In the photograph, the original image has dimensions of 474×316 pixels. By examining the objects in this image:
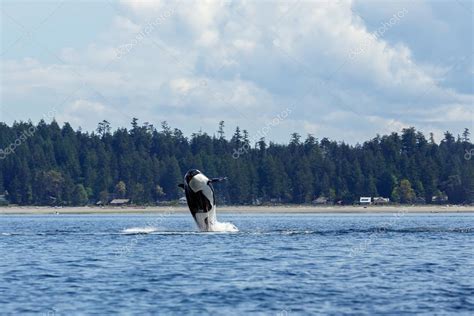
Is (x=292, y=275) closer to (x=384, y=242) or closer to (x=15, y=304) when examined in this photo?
(x=15, y=304)

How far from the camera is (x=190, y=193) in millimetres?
80875

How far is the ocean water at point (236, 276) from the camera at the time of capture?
43938 millimetres

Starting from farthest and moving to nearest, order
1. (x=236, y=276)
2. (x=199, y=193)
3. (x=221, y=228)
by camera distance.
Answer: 1. (x=221, y=228)
2. (x=199, y=193)
3. (x=236, y=276)

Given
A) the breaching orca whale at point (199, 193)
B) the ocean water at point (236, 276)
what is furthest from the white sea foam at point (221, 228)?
the ocean water at point (236, 276)

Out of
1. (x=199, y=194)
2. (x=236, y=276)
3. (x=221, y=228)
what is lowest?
(x=236, y=276)

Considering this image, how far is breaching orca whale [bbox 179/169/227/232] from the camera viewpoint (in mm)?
79938

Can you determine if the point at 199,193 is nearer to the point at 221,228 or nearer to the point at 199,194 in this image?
the point at 199,194

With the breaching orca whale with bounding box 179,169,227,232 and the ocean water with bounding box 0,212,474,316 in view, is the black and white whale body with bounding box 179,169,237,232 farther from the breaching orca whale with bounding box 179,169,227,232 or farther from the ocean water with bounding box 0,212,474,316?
the ocean water with bounding box 0,212,474,316

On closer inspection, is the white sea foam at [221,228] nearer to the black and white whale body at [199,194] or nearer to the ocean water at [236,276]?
the black and white whale body at [199,194]

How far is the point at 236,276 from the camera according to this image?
54.1 metres

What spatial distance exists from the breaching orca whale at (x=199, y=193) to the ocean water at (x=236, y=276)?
7.48ft

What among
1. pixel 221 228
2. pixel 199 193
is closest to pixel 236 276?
pixel 199 193

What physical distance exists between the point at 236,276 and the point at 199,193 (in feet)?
90.0

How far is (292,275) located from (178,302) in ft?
36.3
